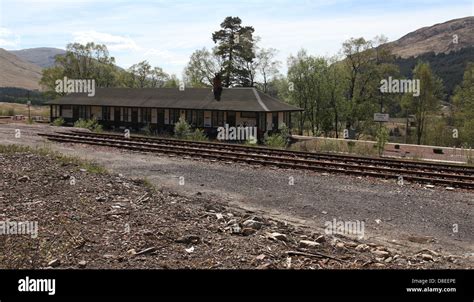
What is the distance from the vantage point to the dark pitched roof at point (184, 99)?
3934cm

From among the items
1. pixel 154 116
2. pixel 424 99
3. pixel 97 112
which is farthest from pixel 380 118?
pixel 424 99

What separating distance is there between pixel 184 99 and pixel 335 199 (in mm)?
32610

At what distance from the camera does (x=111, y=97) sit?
4916 centimetres

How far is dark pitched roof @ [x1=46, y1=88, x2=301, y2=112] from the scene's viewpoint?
39.3 meters

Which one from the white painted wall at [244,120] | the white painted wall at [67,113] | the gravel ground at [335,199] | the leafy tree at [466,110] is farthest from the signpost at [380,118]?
the white painted wall at [67,113]

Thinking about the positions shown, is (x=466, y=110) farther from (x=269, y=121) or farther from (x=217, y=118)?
(x=217, y=118)

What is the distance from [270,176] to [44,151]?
10.6m

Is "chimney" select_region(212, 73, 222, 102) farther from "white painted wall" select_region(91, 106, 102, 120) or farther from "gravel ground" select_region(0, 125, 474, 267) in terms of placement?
"gravel ground" select_region(0, 125, 474, 267)

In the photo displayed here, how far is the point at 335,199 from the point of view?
42.2 feet

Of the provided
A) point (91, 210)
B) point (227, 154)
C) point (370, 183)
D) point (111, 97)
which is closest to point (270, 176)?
point (370, 183)

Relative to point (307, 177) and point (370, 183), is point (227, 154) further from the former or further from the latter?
point (370, 183)

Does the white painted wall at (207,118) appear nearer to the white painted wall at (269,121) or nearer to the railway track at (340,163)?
the white painted wall at (269,121)

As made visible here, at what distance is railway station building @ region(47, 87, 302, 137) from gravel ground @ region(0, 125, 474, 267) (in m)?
19.7

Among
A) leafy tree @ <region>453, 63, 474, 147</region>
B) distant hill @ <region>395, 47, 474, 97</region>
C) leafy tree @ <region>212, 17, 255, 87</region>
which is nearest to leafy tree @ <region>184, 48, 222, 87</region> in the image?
leafy tree @ <region>212, 17, 255, 87</region>
